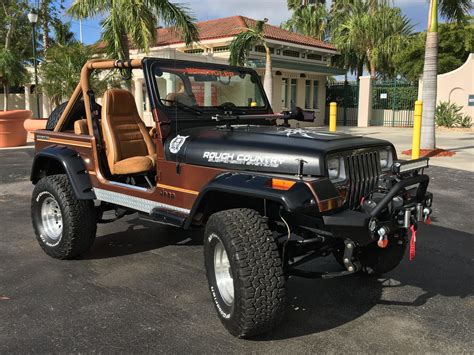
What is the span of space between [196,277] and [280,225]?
3.34ft

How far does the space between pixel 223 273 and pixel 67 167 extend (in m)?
2.01

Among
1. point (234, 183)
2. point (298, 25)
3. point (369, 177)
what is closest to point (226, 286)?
point (234, 183)

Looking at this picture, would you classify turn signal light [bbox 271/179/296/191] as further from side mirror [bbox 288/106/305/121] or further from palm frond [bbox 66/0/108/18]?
palm frond [bbox 66/0/108/18]

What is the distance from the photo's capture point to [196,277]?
4199mm

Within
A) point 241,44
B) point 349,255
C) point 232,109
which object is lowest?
point 349,255

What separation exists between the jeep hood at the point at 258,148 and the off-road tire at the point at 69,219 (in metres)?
1.19

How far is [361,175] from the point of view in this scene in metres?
3.28

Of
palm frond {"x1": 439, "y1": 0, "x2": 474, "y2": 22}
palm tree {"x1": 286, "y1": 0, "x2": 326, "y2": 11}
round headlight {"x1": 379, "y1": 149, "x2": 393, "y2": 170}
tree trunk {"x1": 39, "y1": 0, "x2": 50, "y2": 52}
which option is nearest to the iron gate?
palm tree {"x1": 286, "y1": 0, "x2": 326, "y2": 11}

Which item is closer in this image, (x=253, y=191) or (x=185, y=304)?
(x=253, y=191)

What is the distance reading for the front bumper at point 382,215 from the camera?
9.36 feet

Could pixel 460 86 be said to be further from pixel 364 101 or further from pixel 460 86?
pixel 364 101

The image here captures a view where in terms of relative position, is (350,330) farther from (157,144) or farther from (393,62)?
(393,62)

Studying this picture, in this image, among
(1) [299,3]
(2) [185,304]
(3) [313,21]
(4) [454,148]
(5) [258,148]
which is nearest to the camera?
(5) [258,148]

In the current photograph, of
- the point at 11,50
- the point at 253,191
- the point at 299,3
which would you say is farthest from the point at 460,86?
the point at 11,50
